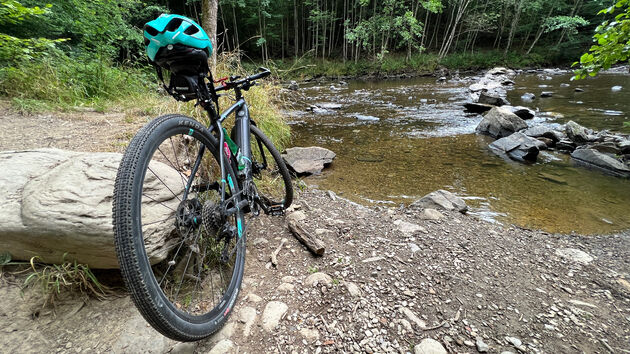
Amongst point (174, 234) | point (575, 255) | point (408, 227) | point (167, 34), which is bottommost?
point (575, 255)

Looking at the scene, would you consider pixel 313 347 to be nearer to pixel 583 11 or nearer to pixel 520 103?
pixel 520 103

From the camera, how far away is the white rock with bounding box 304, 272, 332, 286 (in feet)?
6.13

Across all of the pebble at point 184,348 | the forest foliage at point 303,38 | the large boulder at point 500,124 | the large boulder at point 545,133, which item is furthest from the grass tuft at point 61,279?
the large boulder at point 545,133

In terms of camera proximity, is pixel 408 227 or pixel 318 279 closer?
pixel 318 279

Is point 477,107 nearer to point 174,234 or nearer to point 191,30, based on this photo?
point 191,30

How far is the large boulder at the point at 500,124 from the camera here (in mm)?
6695

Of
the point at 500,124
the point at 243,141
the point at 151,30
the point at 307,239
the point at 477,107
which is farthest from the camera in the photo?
the point at 477,107

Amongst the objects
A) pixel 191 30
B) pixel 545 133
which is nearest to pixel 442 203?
pixel 191 30

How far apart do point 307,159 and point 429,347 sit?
380cm

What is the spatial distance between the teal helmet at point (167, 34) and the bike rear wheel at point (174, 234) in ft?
1.23

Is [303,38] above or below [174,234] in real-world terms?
above

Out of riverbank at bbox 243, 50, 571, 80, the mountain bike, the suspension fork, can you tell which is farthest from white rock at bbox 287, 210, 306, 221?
riverbank at bbox 243, 50, 571, 80

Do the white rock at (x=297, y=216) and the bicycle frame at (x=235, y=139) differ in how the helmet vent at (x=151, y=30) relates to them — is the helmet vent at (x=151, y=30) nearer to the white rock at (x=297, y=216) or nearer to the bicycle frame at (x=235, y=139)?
the bicycle frame at (x=235, y=139)

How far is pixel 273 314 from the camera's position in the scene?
1654 millimetres
